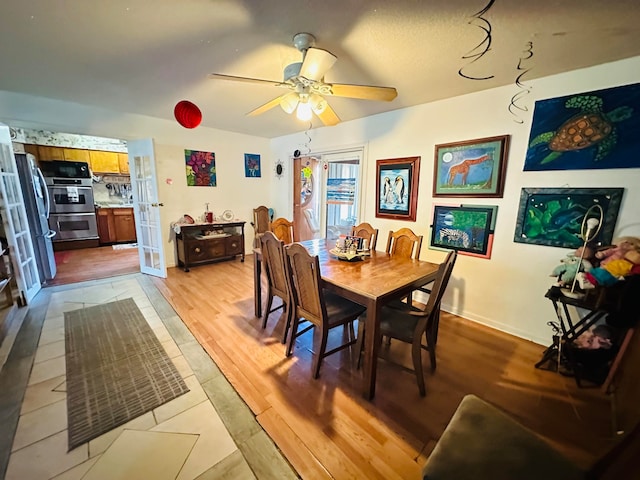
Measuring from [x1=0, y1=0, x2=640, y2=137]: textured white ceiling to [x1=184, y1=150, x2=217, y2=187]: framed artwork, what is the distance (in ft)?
5.50

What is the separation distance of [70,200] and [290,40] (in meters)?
5.99

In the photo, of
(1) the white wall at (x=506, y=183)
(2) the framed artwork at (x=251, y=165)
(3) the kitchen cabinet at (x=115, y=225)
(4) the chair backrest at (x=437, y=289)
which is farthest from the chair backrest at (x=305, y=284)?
(3) the kitchen cabinet at (x=115, y=225)

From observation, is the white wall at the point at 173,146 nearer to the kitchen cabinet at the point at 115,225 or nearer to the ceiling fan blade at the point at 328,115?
the kitchen cabinet at the point at 115,225

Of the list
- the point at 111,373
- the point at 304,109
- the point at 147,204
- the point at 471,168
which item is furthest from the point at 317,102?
the point at 147,204

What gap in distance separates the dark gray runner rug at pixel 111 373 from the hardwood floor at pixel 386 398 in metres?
0.39

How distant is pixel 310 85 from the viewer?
1907 millimetres

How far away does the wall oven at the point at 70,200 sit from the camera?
496cm

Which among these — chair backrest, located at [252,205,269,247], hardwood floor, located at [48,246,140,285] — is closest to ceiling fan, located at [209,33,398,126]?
chair backrest, located at [252,205,269,247]

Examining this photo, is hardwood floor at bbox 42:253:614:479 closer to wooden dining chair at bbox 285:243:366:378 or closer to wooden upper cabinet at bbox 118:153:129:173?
wooden dining chair at bbox 285:243:366:378

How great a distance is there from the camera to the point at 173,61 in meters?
2.09

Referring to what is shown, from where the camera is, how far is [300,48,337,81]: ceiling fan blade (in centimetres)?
154

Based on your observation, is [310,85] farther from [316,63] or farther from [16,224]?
[16,224]

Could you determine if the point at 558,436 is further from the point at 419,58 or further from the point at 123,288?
the point at 123,288

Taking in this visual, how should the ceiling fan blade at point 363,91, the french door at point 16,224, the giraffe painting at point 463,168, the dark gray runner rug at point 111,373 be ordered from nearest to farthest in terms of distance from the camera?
1. the dark gray runner rug at point 111,373
2. the ceiling fan blade at point 363,91
3. the giraffe painting at point 463,168
4. the french door at point 16,224
